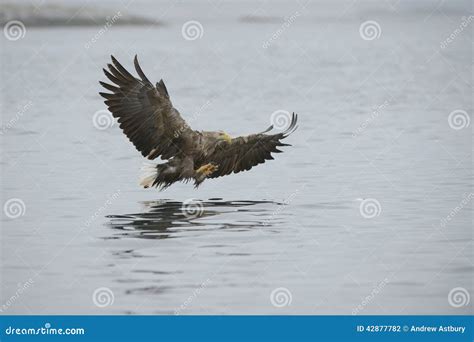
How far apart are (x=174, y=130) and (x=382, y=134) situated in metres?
8.73

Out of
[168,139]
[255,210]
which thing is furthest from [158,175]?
[255,210]

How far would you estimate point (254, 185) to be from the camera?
16547 mm

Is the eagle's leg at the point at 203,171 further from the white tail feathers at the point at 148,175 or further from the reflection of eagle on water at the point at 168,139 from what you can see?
the white tail feathers at the point at 148,175

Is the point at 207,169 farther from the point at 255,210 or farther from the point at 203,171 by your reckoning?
the point at 255,210

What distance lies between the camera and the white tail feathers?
1477 centimetres

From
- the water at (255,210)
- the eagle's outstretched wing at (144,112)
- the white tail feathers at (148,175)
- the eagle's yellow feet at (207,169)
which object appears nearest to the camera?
the water at (255,210)

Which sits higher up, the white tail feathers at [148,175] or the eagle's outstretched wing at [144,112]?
the eagle's outstretched wing at [144,112]

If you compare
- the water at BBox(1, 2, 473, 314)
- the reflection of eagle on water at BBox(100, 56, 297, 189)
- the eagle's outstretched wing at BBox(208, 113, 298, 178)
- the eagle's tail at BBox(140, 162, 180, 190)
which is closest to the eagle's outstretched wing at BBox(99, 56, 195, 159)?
the reflection of eagle on water at BBox(100, 56, 297, 189)

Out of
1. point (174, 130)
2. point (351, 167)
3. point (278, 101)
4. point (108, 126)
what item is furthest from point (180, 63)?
point (174, 130)

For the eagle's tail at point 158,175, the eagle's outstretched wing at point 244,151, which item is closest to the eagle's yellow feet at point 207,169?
the eagle's outstretched wing at point 244,151

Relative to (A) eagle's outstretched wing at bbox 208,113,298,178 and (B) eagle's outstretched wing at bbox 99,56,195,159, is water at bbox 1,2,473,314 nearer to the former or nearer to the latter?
(A) eagle's outstretched wing at bbox 208,113,298,178

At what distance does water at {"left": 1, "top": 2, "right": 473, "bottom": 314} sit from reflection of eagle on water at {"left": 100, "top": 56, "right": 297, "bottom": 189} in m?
0.51

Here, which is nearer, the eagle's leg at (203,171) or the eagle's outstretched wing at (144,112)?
the eagle's outstretched wing at (144,112)

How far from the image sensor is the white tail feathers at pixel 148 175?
1477cm
